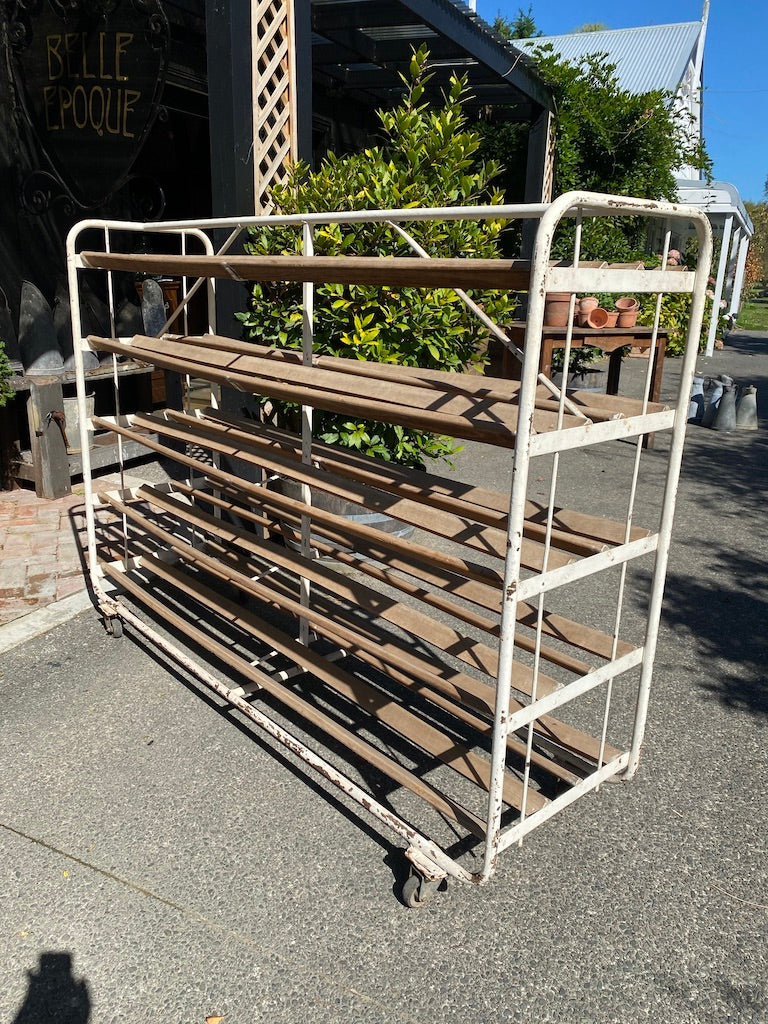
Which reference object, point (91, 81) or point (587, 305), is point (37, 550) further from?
point (587, 305)

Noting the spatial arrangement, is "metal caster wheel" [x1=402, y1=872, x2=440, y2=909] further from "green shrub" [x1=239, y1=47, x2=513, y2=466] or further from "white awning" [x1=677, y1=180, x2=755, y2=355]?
"white awning" [x1=677, y1=180, x2=755, y2=355]

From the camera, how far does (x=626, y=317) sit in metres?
7.83

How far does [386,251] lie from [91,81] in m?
2.60

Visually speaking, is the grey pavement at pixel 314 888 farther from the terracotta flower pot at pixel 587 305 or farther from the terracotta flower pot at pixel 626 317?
the terracotta flower pot at pixel 626 317

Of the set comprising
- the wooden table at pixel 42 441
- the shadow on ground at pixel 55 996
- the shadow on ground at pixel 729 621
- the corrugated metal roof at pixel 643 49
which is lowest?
the shadow on ground at pixel 55 996

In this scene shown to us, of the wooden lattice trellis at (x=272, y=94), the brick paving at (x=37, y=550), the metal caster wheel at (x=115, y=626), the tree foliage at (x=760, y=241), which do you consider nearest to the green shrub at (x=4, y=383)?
the brick paving at (x=37, y=550)

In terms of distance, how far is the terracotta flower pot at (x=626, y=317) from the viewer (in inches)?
307

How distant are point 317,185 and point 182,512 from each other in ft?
7.14

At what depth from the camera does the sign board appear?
195 inches

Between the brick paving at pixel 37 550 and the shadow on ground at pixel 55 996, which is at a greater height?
the brick paving at pixel 37 550

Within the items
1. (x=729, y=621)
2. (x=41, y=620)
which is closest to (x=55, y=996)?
(x=41, y=620)

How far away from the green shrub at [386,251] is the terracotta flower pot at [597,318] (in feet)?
9.39

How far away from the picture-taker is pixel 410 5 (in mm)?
6500

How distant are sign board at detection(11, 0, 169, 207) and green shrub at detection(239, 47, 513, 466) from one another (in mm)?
1134
